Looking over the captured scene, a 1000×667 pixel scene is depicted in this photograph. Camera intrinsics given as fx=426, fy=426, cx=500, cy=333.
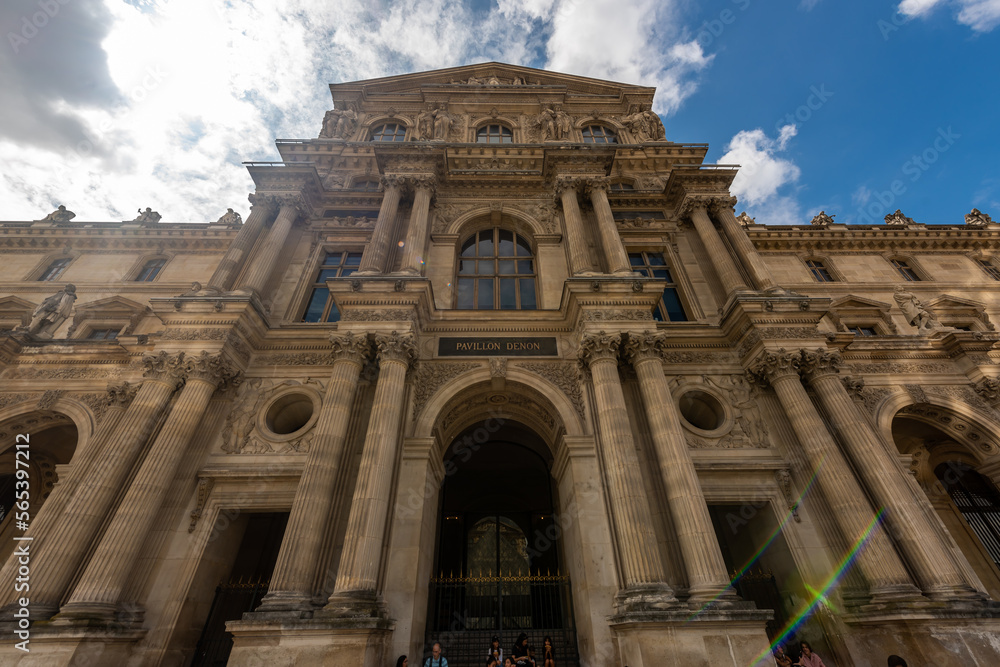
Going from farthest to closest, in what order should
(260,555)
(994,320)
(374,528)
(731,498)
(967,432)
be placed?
(994,320) → (967,432) → (260,555) → (731,498) → (374,528)

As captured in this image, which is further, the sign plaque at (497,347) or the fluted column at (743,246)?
the fluted column at (743,246)

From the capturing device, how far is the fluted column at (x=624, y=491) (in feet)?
30.8

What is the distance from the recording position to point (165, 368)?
41.3ft

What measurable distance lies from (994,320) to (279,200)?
33.5 m

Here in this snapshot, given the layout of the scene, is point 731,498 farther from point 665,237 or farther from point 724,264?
point 665,237

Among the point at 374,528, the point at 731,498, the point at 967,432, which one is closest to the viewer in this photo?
the point at 374,528

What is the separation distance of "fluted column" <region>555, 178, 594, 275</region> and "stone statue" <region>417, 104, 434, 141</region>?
792 cm

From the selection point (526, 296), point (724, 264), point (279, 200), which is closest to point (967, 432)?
point (724, 264)

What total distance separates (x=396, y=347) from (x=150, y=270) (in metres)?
18.6

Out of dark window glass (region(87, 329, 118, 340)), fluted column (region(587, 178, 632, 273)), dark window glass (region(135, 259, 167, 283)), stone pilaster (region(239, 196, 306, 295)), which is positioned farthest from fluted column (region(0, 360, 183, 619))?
fluted column (region(587, 178, 632, 273))

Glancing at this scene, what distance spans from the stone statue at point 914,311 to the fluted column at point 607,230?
43.9ft

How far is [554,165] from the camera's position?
18.9 meters

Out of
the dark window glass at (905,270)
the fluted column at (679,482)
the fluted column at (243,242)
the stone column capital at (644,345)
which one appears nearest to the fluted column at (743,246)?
the stone column capital at (644,345)

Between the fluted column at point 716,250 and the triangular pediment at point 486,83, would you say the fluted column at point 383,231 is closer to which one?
the triangular pediment at point 486,83
